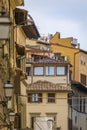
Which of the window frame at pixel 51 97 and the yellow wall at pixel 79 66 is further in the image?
the yellow wall at pixel 79 66

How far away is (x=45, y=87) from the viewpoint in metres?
82.6

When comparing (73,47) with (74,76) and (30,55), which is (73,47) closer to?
(74,76)

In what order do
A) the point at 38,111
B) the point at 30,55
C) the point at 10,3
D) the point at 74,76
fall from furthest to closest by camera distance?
the point at 74,76
the point at 30,55
the point at 38,111
the point at 10,3

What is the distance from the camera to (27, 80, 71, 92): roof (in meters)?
82.1

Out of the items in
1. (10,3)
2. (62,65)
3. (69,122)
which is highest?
(10,3)

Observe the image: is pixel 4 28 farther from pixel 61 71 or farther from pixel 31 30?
pixel 61 71

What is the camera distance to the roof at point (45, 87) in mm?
82125

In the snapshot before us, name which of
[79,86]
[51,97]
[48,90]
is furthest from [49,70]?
[79,86]

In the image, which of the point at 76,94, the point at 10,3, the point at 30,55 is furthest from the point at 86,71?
the point at 10,3

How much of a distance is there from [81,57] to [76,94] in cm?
986

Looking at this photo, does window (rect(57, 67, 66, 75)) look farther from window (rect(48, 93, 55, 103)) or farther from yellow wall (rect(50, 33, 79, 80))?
yellow wall (rect(50, 33, 79, 80))

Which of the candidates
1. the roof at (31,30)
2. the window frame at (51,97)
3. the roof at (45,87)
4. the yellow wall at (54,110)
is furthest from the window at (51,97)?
the roof at (31,30)

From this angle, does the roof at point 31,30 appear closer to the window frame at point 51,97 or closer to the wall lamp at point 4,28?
the window frame at point 51,97

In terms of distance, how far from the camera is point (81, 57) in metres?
100
